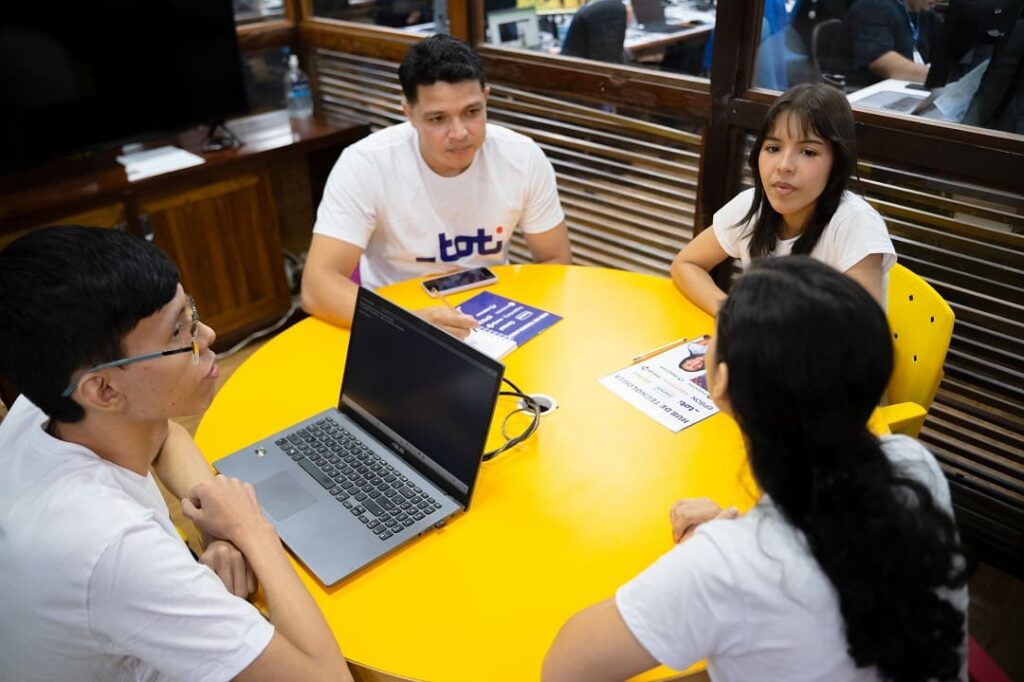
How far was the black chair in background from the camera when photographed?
7.75 ft

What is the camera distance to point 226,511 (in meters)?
1.15

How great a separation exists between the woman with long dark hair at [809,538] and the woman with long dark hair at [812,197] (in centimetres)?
92

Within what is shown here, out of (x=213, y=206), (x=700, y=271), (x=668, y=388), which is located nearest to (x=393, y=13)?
(x=213, y=206)

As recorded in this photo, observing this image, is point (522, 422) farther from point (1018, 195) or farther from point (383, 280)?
point (1018, 195)

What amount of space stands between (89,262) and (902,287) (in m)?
1.61

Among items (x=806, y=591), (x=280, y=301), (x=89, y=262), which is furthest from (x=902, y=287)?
(x=280, y=301)

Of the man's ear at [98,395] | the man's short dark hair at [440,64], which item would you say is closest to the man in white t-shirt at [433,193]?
the man's short dark hair at [440,64]

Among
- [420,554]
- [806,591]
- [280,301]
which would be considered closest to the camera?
[806,591]

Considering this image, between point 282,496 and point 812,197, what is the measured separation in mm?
1318

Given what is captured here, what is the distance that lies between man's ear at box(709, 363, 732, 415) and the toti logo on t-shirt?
1.43 meters

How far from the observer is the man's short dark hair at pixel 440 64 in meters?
2.01

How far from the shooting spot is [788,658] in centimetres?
84

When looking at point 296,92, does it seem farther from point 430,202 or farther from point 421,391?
point 421,391

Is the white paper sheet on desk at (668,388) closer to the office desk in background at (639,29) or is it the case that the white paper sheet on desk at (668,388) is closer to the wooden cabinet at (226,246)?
the office desk in background at (639,29)
